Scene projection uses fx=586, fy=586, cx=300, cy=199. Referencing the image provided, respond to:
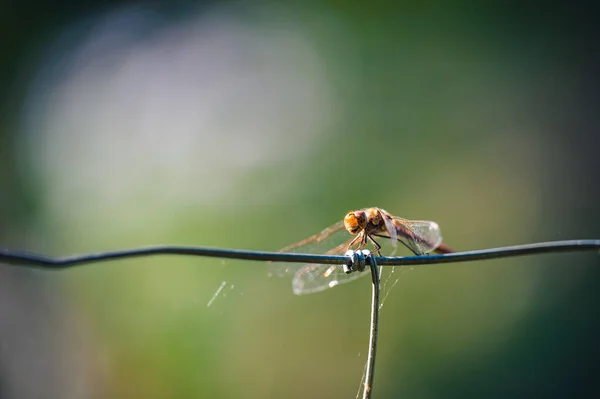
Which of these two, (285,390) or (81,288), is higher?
(81,288)

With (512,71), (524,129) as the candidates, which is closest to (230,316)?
(524,129)

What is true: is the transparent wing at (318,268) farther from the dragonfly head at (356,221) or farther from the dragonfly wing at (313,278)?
the dragonfly head at (356,221)

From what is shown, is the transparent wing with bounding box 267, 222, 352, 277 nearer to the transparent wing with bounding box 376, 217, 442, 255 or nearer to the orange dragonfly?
the orange dragonfly

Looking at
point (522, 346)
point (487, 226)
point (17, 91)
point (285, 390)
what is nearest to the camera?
point (285, 390)

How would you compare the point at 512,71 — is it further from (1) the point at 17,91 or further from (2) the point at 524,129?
(1) the point at 17,91

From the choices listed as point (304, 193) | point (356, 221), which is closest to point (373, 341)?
point (356, 221)

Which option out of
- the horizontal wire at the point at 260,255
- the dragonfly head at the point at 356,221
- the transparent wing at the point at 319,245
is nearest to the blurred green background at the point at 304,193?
the transparent wing at the point at 319,245

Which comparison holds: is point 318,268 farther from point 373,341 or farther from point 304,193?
point 304,193

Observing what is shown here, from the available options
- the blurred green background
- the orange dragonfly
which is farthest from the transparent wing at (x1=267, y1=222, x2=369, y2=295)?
the blurred green background
